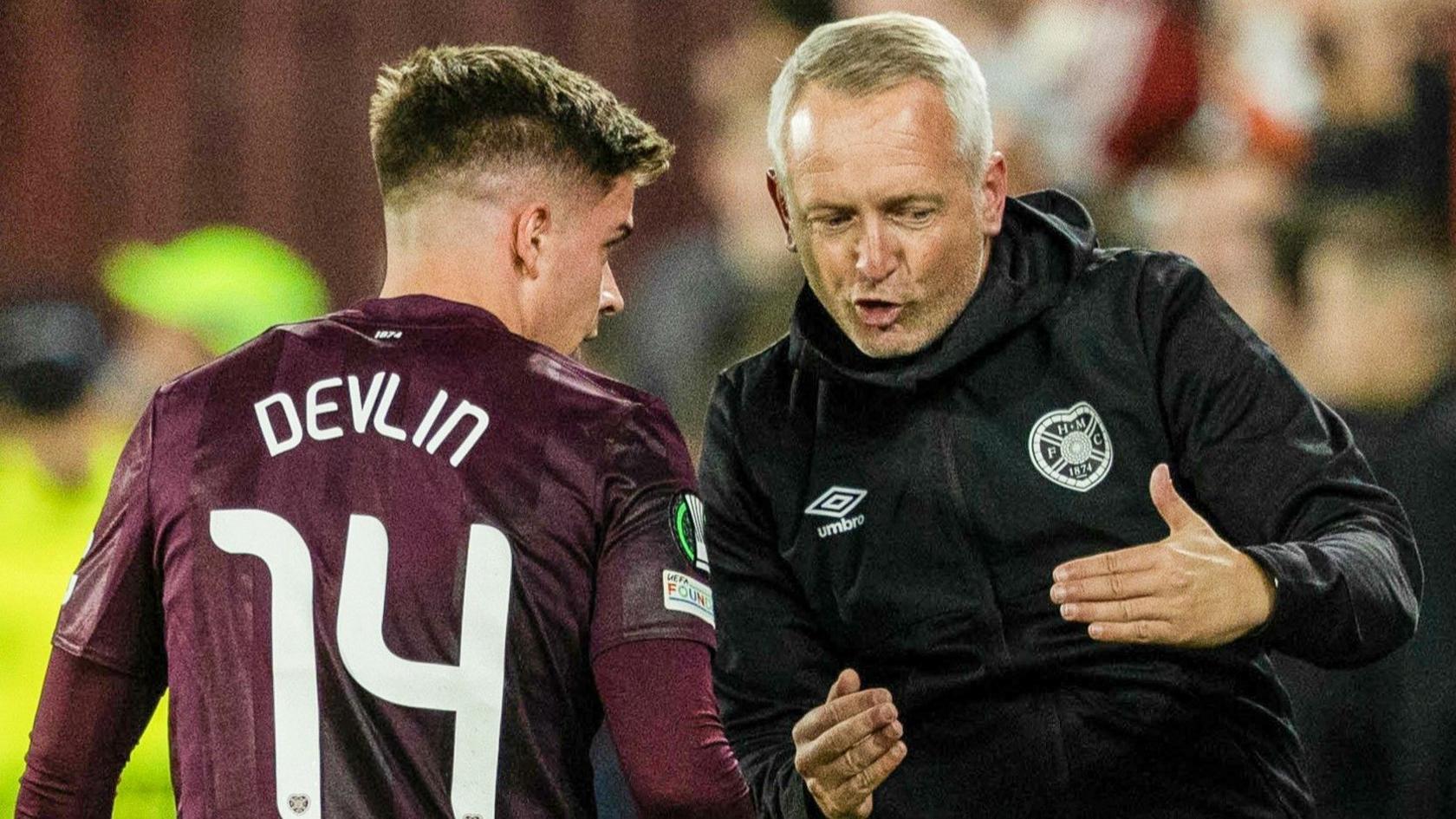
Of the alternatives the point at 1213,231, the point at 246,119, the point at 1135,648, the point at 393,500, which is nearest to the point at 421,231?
the point at 393,500

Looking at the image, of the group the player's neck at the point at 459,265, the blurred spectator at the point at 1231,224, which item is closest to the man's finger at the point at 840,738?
the player's neck at the point at 459,265

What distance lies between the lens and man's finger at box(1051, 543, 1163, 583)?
2053 millimetres

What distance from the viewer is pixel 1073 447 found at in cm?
245

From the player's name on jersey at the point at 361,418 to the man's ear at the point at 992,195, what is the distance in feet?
2.57

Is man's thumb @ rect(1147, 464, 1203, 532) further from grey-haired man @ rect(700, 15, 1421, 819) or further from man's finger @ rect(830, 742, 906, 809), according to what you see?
man's finger @ rect(830, 742, 906, 809)

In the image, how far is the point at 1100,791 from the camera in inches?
93.4

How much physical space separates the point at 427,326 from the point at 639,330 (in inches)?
141

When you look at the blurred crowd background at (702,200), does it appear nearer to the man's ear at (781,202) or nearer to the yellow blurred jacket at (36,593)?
the yellow blurred jacket at (36,593)

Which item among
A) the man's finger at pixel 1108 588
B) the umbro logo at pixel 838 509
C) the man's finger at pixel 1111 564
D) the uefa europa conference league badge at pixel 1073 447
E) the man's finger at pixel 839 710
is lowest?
the man's finger at pixel 839 710

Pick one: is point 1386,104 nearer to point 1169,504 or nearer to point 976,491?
point 976,491

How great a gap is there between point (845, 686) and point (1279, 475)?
1.89 feet

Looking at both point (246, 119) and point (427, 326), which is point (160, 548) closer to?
point (427, 326)

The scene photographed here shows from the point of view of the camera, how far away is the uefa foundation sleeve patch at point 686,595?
6.91 feet

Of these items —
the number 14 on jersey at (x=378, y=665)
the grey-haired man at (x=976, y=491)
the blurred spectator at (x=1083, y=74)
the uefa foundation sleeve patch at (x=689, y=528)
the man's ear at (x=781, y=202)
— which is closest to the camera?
the number 14 on jersey at (x=378, y=665)
